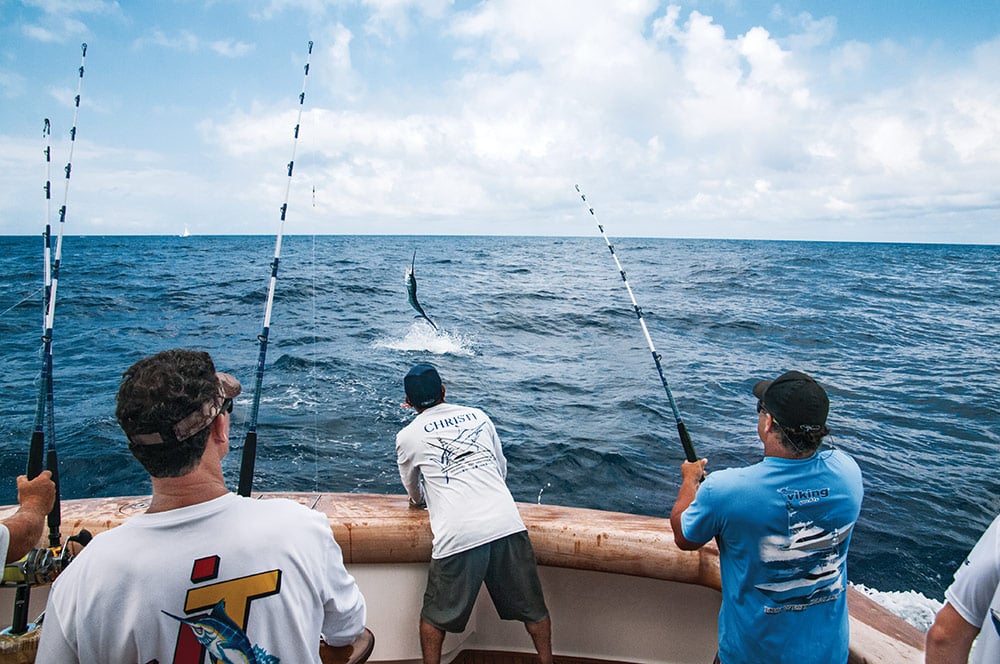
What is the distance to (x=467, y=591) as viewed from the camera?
94.2 inches

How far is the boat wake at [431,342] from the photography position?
12266 millimetres

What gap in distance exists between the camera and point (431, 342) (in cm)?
1294

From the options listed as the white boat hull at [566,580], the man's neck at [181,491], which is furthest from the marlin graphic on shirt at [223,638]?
the white boat hull at [566,580]

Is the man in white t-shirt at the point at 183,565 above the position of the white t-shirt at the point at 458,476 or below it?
above

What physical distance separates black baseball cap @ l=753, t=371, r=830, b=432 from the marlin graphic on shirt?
1.35 m

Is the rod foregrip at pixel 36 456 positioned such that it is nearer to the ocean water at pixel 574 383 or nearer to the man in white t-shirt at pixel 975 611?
the man in white t-shirt at pixel 975 611

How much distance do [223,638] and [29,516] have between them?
3.13 ft

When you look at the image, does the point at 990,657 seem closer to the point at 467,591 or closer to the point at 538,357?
the point at 467,591

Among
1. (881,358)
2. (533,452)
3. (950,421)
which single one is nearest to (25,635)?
(533,452)

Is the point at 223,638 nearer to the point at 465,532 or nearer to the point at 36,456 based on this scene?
the point at 465,532

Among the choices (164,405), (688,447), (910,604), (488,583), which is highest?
(164,405)

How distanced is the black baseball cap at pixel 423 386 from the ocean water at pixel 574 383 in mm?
3349

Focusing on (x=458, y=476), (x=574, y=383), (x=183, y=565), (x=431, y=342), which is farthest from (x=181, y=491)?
(x=431, y=342)

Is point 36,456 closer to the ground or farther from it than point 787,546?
closer to the ground
